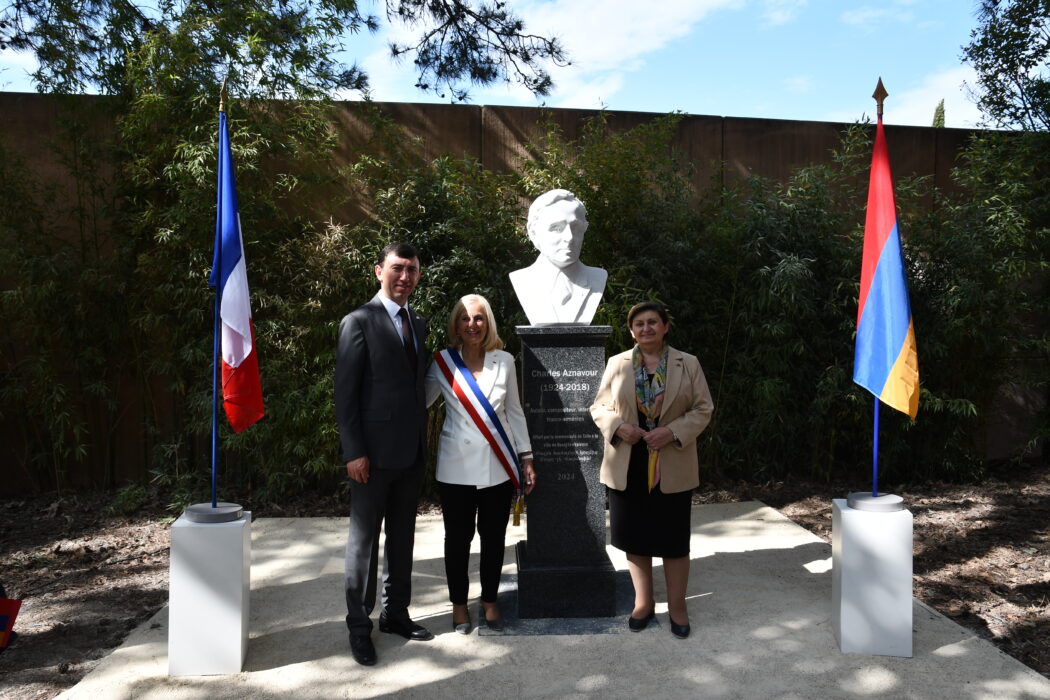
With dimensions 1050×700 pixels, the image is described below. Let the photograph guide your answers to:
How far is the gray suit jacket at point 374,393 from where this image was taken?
8.52 ft

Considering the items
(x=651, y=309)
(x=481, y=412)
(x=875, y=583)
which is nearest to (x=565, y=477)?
(x=481, y=412)

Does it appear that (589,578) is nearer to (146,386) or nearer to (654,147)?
(654,147)

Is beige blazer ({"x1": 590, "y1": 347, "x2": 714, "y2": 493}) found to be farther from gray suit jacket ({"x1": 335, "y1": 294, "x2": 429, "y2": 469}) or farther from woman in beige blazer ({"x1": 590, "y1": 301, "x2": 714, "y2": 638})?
gray suit jacket ({"x1": 335, "y1": 294, "x2": 429, "y2": 469})

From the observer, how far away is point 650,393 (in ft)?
9.33

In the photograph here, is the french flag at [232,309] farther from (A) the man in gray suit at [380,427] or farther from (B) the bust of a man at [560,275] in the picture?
(B) the bust of a man at [560,275]

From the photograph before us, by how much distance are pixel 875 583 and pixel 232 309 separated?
255 centimetres

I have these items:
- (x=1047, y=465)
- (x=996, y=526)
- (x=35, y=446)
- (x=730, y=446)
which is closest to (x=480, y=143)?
(x=730, y=446)

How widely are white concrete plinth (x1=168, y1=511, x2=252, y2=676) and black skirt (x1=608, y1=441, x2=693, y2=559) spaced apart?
1391mm

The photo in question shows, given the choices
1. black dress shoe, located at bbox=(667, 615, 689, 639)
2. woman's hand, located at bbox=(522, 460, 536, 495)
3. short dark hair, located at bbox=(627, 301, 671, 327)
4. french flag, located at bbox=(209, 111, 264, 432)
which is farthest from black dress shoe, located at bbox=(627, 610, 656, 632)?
french flag, located at bbox=(209, 111, 264, 432)

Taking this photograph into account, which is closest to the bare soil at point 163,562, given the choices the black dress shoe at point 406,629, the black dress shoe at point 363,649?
the black dress shoe at point 363,649

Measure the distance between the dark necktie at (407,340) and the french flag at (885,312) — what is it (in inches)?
67.4

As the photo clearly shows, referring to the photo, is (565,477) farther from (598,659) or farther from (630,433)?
(598,659)

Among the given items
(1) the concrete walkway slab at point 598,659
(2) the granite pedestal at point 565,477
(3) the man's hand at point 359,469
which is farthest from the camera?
(2) the granite pedestal at point 565,477

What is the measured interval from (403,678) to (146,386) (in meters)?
3.42
